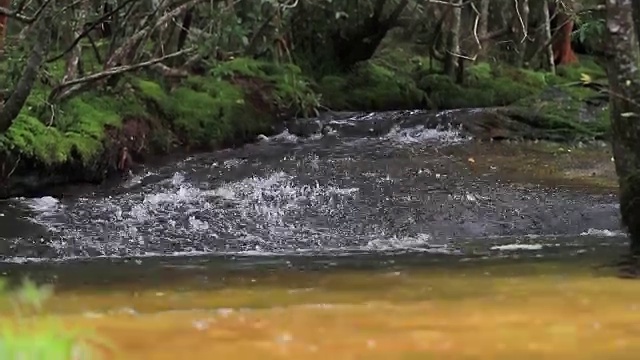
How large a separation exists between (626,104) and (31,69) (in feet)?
17.8

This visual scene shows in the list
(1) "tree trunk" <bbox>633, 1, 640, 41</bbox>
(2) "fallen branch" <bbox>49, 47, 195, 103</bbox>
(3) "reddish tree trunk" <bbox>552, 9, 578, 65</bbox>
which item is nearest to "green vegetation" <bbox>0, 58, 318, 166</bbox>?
(2) "fallen branch" <bbox>49, 47, 195, 103</bbox>

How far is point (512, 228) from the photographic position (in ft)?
31.3

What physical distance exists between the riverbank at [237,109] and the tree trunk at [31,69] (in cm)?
79

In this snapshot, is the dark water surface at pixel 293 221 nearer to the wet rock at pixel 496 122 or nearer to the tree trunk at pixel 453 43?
the wet rock at pixel 496 122

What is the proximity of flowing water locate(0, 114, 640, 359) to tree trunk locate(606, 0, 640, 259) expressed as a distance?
51 centimetres

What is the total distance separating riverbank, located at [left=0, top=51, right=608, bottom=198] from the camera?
1069 centimetres

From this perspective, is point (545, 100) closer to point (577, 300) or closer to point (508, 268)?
point (508, 268)

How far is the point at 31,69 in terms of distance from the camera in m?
8.68

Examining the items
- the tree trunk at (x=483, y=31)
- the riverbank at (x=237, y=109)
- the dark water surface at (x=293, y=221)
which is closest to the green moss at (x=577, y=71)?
the riverbank at (x=237, y=109)

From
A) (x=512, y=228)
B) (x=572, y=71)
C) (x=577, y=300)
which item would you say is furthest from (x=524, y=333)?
(x=572, y=71)

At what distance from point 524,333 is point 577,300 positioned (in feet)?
3.35

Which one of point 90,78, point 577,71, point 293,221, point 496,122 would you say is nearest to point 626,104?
point 293,221

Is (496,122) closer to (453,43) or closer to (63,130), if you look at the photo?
(453,43)

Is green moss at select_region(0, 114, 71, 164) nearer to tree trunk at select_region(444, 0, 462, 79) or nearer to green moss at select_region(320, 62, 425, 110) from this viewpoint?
green moss at select_region(320, 62, 425, 110)
